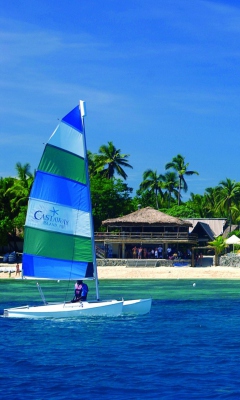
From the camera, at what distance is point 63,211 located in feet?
82.5

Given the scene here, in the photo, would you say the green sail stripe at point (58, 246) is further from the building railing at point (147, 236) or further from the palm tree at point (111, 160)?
the palm tree at point (111, 160)

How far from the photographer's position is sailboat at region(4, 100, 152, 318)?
2495 centimetres

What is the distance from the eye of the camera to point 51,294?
36906 mm

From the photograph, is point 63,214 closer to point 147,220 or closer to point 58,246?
point 58,246

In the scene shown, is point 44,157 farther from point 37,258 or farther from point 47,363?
point 47,363

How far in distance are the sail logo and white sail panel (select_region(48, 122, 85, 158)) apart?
2100mm

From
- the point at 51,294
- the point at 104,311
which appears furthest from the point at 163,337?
the point at 51,294

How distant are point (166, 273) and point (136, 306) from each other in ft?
84.9

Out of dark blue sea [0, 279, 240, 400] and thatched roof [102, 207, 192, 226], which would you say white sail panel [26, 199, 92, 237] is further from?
thatched roof [102, 207, 192, 226]

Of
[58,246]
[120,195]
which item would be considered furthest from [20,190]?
[58,246]

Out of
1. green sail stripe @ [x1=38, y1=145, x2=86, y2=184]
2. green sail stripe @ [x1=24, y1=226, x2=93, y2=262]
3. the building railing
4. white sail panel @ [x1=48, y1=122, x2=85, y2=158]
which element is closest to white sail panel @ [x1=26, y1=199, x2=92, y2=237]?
green sail stripe @ [x1=24, y1=226, x2=93, y2=262]

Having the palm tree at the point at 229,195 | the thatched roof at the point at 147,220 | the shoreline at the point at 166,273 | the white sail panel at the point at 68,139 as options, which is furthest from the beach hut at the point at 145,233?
the white sail panel at the point at 68,139

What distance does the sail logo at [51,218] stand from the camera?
2508 cm

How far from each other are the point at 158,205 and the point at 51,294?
50.1 metres
